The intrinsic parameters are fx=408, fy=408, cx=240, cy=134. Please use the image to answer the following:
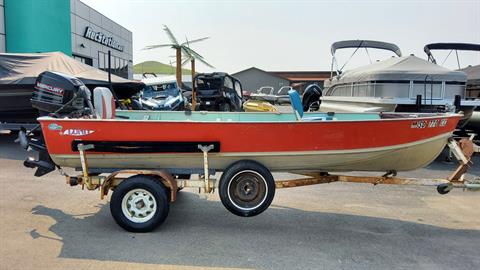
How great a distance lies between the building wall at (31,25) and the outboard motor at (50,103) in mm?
16198

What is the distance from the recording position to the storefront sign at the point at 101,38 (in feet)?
84.5

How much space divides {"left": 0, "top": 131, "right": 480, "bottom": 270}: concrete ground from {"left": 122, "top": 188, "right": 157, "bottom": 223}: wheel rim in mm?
203

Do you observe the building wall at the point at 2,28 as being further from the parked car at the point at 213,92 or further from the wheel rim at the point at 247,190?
the wheel rim at the point at 247,190

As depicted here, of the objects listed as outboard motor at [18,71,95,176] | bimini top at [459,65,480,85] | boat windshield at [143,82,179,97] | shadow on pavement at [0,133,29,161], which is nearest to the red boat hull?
outboard motor at [18,71,95,176]

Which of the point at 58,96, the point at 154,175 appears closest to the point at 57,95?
the point at 58,96

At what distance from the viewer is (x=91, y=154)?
15.1 feet

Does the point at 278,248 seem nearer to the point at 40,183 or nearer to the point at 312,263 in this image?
the point at 312,263

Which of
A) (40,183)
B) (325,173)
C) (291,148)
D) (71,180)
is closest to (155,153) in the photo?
(71,180)

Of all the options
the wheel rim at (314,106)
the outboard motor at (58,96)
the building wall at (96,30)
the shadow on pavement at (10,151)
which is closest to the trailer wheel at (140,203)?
the outboard motor at (58,96)

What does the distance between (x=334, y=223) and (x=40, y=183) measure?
184 inches

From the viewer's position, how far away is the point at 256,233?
459cm

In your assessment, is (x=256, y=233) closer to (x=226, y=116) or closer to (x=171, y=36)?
(x=226, y=116)

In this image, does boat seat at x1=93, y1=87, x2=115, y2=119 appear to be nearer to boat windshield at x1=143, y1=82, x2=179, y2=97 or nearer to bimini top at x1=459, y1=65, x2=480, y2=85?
boat windshield at x1=143, y1=82, x2=179, y2=97

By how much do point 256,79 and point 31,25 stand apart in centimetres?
3278
